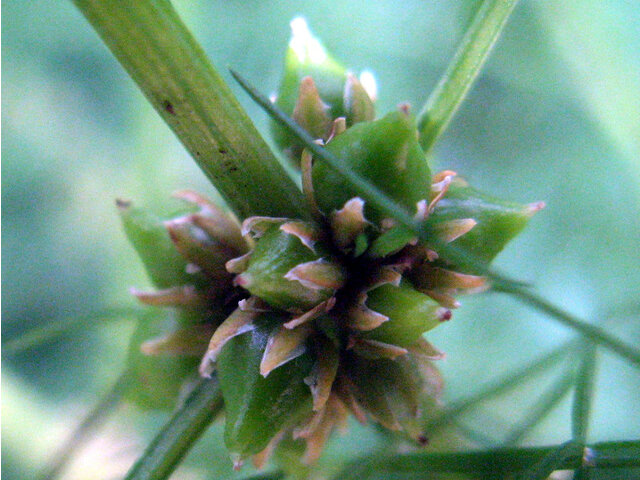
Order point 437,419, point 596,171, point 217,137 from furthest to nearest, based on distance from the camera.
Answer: point 596,171, point 437,419, point 217,137

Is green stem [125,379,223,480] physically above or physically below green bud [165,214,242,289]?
below

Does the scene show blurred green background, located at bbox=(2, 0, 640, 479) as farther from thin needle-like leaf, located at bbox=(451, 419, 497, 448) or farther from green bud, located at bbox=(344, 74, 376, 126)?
green bud, located at bbox=(344, 74, 376, 126)

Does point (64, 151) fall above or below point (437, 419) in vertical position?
above

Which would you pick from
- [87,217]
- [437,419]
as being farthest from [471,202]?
[87,217]

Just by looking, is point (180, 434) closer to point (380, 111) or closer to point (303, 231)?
point (303, 231)

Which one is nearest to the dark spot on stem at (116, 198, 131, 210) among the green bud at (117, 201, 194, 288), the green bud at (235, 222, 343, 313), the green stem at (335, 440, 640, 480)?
the green bud at (117, 201, 194, 288)

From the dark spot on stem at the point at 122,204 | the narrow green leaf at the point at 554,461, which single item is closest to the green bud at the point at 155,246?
the dark spot on stem at the point at 122,204

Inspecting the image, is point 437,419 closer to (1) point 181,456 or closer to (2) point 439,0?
(1) point 181,456
